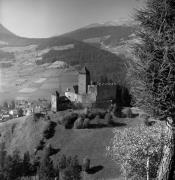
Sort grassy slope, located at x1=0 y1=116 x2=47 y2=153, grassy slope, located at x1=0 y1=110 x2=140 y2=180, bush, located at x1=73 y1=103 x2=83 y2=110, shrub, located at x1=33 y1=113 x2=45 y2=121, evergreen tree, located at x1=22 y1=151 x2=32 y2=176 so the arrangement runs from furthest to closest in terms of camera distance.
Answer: bush, located at x1=73 y1=103 x2=83 y2=110 < shrub, located at x1=33 y1=113 x2=45 y2=121 < grassy slope, located at x1=0 y1=116 x2=47 y2=153 < grassy slope, located at x1=0 y1=110 x2=140 y2=180 < evergreen tree, located at x1=22 y1=151 x2=32 y2=176

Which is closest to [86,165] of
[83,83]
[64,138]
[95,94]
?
[64,138]

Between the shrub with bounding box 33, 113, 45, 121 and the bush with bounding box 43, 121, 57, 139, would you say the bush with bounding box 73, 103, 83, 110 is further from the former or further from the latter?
the bush with bounding box 43, 121, 57, 139

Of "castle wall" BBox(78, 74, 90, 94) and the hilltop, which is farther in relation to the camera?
the hilltop

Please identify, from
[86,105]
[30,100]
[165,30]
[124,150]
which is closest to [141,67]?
[165,30]

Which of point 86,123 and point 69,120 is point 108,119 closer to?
point 86,123

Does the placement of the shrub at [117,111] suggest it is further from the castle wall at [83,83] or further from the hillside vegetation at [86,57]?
the hillside vegetation at [86,57]

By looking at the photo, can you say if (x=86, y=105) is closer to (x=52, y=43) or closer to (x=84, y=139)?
(x=84, y=139)

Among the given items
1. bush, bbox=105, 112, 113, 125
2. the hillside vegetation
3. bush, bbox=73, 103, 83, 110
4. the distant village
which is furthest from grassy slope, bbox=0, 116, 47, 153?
the hillside vegetation
